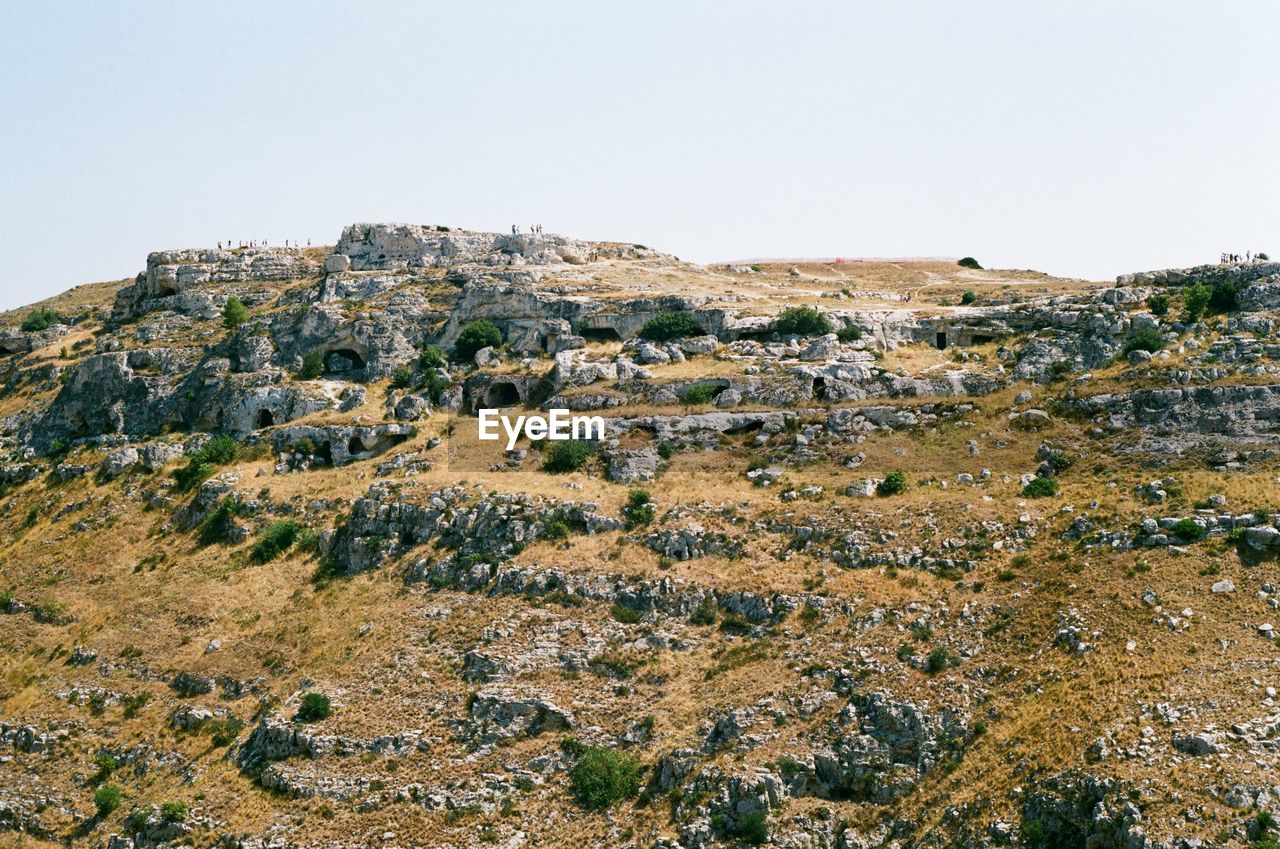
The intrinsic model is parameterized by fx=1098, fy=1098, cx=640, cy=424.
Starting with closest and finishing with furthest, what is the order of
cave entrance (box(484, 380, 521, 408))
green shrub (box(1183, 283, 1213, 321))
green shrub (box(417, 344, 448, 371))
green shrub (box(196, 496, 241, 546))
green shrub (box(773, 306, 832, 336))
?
green shrub (box(196, 496, 241, 546)), green shrub (box(1183, 283, 1213, 321)), green shrub (box(773, 306, 832, 336)), cave entrance (box(484, 380, 521, 408)), green shrub (box(417, 344, 448, 371))

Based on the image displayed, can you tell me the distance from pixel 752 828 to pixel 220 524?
1283 inches

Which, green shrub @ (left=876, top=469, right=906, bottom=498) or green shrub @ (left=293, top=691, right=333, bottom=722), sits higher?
green shrub @ (left=876, top=469, right=906, bottom=498)

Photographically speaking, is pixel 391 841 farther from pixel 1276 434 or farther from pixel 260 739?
pixel 1276 434

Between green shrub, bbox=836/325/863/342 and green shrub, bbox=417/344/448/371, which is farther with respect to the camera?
green shrub, bbox=417/344/448/371

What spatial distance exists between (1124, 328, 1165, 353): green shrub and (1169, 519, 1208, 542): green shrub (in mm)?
17081

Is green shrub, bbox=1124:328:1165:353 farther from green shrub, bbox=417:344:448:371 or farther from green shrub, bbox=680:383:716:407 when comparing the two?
green shrub, bbox=417:344:448:371

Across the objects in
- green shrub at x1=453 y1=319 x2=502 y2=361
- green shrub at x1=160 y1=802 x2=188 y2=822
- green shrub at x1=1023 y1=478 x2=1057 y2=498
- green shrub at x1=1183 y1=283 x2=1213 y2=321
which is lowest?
green shrub at x1=160 y1=802 x2=188 y2=822

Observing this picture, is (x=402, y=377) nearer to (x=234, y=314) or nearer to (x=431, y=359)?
(x=431, y=359)

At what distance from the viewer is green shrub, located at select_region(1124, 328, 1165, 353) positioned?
2130 inches

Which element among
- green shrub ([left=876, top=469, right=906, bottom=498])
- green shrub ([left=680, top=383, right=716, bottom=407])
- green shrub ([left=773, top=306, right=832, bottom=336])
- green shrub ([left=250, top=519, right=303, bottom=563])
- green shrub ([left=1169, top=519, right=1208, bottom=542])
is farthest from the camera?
green shrub ([left=773, top=306, right=832, bottom=336])

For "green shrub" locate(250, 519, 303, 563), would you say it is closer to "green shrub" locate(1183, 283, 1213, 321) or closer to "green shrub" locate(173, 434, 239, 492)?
"green shrub" locate(173, 434, 239, 492)

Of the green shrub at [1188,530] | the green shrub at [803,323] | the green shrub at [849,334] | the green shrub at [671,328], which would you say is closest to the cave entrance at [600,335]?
the green shrub at [671,328]

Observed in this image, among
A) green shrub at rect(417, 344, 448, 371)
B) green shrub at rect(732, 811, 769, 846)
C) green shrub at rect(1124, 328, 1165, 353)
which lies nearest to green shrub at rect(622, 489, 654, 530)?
green shrub at rect(732, 811, 769, 846)

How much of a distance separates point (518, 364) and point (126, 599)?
957 inches
